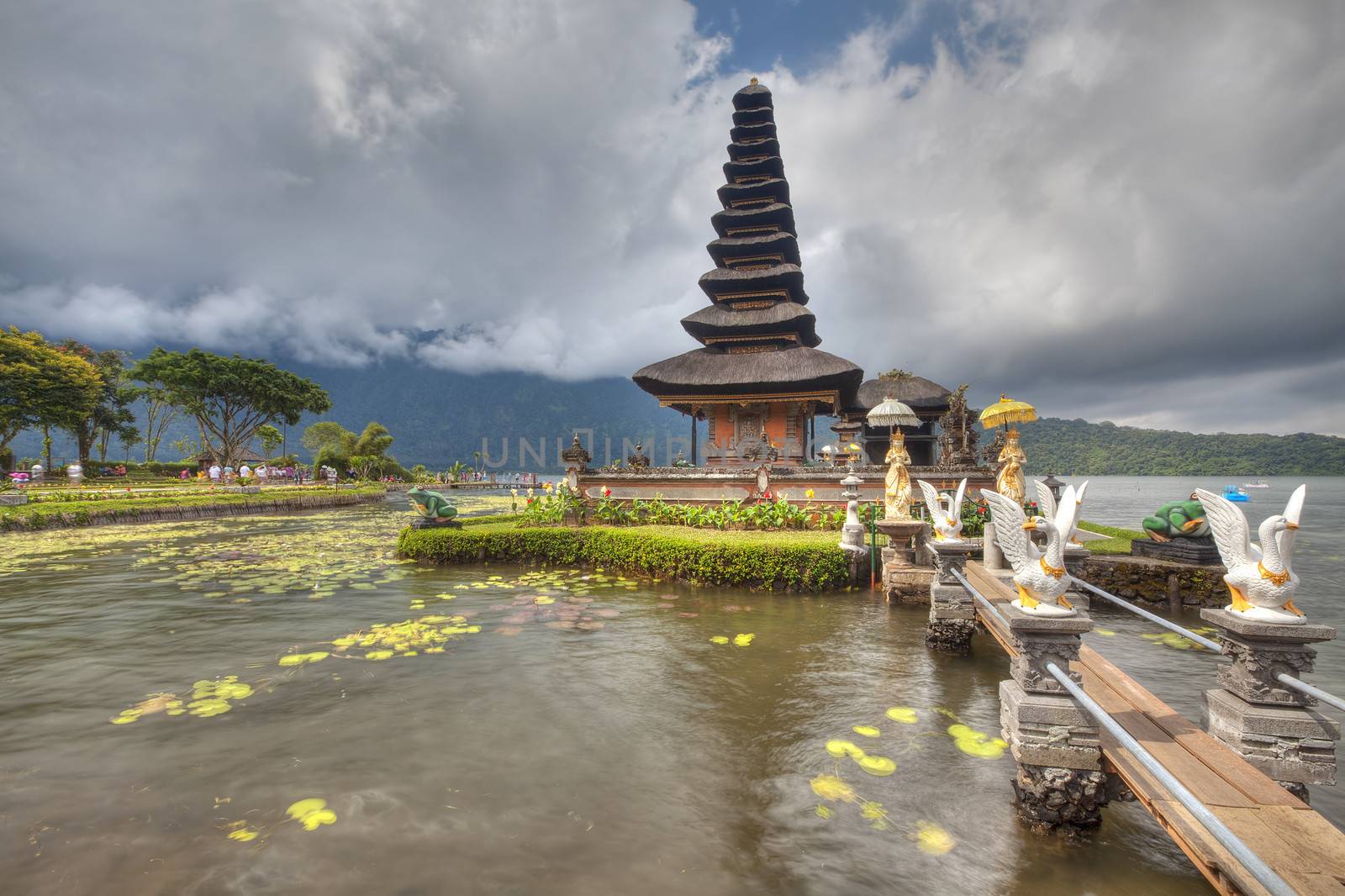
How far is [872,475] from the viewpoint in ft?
53.1

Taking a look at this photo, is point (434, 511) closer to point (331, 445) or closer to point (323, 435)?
point (331, 445)

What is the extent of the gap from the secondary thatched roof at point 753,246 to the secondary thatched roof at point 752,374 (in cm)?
615

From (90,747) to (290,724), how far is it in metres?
1.38

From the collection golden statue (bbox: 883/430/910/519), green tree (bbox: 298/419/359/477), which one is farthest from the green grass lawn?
green tree (bbox: 298/419/359/477)

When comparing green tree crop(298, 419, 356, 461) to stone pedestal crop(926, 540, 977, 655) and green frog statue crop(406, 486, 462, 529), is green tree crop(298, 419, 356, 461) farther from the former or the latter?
stone pedestal crop(926, 540, 977, 655)

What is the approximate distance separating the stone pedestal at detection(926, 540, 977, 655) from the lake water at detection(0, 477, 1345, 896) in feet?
1.03

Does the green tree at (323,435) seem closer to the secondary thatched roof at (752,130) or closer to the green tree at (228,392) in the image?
the green tree at (228,392)

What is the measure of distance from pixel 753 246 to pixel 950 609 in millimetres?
22360

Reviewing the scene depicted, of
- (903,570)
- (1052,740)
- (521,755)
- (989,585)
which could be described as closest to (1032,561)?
(1052,740)

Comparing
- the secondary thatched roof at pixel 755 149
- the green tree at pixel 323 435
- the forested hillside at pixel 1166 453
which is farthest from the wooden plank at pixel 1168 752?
the forested hillside at pixel 1166 453

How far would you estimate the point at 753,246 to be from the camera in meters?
25.8

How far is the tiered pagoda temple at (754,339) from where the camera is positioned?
21.2 metres

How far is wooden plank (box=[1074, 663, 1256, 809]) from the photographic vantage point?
2.70 metres

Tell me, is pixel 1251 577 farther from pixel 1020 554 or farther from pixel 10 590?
pixel 10 590
